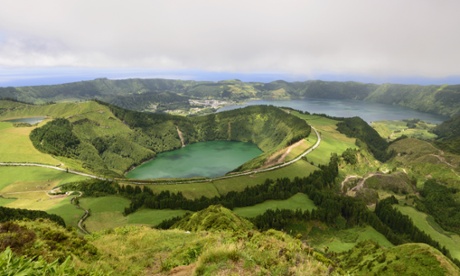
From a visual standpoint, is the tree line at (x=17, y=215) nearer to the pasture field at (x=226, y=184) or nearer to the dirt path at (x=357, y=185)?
the pasture field at (x=226, y=184)

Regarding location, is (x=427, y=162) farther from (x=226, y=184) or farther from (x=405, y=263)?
(x=405, y=263)

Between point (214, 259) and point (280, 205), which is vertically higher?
point (214, 259)

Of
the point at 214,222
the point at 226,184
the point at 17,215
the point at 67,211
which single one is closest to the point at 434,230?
the point at 226,184

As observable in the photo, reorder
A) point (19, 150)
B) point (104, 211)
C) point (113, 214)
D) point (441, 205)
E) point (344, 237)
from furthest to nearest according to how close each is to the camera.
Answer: point (19, 150) → point (441, 205) → point (104, 211) → point (113, 214) → point (344, 237)

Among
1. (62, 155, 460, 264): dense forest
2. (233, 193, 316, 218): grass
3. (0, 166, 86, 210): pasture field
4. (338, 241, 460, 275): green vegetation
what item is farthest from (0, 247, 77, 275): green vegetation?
(0, 166, 86, 210): pasture field

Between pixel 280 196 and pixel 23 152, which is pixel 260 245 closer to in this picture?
pixel 280 196

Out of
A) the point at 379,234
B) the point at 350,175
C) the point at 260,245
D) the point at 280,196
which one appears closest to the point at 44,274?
the point at 260,245

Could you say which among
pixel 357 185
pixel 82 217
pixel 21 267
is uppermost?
pixel 21 267
